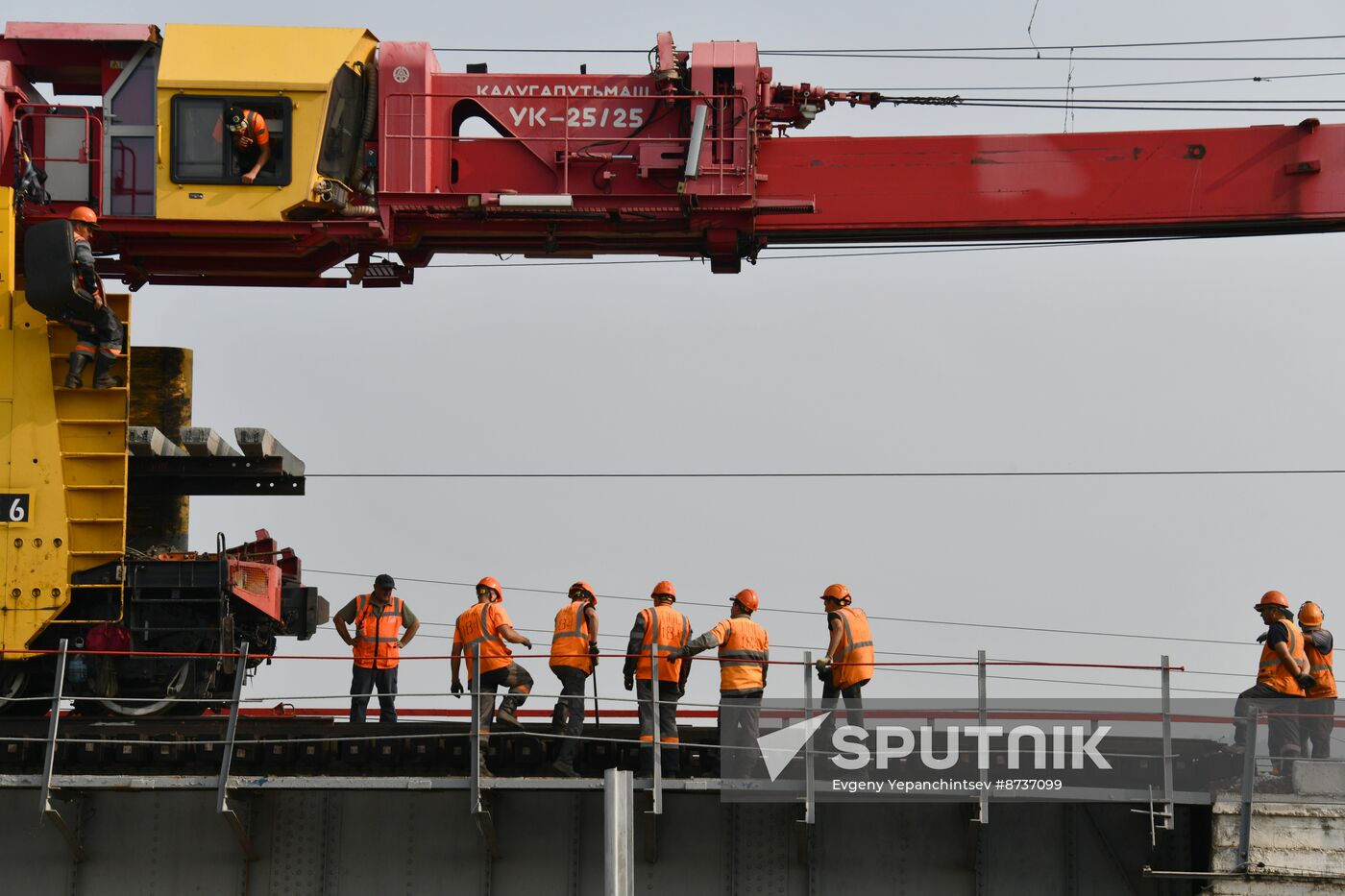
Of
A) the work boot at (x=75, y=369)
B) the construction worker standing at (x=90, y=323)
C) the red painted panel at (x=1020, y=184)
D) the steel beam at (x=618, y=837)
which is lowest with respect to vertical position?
the steel beam at (x=618, y=837)

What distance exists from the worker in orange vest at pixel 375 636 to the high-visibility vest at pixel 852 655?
13.4 ft

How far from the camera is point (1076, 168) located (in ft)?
53.7

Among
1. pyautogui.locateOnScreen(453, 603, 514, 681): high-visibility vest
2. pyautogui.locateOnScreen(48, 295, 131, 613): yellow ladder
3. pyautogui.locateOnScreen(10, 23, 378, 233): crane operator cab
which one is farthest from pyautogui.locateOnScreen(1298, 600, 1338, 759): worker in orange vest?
pyautogui.locateOnScreen(48, 295, 131, 613): yellow ladder

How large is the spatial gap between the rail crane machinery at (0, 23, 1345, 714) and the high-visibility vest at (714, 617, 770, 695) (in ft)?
13.5

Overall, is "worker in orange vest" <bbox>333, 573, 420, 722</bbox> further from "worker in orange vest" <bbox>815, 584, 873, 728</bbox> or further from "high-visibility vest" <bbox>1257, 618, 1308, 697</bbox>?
"high-visibility vest" <bbox>1257, 618, 1308, 697</bbox>

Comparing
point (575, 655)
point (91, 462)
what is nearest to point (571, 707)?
point (575, 655)

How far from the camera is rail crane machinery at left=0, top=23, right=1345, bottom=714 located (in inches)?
628

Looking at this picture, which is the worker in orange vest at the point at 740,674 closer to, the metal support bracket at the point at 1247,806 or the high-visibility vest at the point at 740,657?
the high-visibility vest at the point at 740,657

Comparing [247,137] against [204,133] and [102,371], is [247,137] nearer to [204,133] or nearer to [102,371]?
[204,133]

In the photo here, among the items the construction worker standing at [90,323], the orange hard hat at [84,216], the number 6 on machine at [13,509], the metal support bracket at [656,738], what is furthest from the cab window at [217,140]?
the metal support bracket at [656,738]

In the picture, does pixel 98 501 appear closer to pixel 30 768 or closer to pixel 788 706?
pixel 30 768

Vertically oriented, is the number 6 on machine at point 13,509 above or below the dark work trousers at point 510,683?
above

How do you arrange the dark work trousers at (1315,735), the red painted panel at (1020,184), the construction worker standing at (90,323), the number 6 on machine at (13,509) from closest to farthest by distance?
1. the dark work trousers at (1315,735)
2. the construction worker standing at (90,323)
3. the number 6 on machine at (13,509)
4. the red painted panel at (1020,184)

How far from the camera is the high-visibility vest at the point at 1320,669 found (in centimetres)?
1468
